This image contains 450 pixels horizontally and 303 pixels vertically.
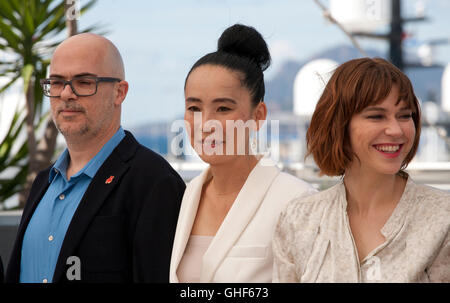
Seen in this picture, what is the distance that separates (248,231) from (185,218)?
0.24m

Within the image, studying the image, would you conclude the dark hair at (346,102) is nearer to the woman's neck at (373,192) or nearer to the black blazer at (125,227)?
the woman's neck at (373,192)

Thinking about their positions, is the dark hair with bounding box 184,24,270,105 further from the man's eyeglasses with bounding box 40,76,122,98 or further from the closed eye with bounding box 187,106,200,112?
the man's eyeglasses with bounding box 40,76,122,98

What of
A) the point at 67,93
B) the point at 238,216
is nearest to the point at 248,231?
the point at 238,216

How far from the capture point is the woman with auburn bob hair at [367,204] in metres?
1.77

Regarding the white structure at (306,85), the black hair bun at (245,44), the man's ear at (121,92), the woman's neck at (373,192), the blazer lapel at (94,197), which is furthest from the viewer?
the white structure at (306,85)

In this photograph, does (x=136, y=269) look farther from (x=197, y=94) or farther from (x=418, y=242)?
(x=418, y=242)

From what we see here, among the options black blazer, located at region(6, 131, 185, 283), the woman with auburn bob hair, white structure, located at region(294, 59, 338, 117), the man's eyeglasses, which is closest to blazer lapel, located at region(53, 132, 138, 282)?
black blazer, located at region(6, 131, 185, 283)

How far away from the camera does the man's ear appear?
7.91ft

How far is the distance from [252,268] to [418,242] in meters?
0.52

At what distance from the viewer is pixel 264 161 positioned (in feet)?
7.20

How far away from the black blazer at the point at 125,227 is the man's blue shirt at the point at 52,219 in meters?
0.07

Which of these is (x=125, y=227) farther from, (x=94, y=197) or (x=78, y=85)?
(x=78, y=85)

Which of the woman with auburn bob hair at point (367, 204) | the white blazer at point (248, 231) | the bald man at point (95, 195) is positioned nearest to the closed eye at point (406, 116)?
the woman with auburn bob hair at point (367, 204)
